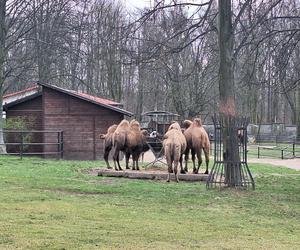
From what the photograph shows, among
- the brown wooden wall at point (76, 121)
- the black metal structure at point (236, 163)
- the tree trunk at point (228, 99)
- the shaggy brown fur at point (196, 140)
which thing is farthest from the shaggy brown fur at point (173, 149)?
the brown wooden wall at point (76, 121)

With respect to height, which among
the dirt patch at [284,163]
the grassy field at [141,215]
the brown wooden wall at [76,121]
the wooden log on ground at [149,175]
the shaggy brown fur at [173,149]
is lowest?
the grassy field at [141,215]

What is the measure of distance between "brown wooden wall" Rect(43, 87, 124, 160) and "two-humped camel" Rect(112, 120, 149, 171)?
10993 millimetres

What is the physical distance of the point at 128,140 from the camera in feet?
57.7

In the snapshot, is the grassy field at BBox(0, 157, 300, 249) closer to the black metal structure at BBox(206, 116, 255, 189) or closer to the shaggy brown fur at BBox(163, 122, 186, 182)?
the black metal structure at BBox(206, 116, 255, 189)

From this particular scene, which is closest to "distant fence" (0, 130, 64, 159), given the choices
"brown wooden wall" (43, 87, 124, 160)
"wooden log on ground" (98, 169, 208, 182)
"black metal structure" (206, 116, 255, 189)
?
"brown wooden wall" (43, 87, 124, 160)

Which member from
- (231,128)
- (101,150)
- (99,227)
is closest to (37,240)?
(99,227)

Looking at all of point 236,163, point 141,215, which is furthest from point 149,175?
point 141,215

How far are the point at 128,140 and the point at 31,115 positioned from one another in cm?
1315

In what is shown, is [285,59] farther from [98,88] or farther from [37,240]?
[98,88]

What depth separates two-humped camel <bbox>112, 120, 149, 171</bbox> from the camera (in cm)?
1748

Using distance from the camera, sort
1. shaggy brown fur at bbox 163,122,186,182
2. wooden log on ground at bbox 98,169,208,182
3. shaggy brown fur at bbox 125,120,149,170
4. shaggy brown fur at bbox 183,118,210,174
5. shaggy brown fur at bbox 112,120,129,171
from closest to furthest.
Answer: shaggy brown fur at bbox 163,122,186,182, wooden log on ground at bbox 98,169,208,182, shaggy brown fur at bbox 183,118,210,174, shaggy brown fur at bbox 112,120,129,171, shaggy brown fur at bbox 125,120,149,170

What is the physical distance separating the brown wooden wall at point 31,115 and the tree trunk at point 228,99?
16379mm

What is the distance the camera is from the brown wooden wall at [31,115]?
28.6m

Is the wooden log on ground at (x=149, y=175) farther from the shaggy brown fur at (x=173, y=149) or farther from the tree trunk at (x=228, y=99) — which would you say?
the tree trunk at (x=228, y=99)
